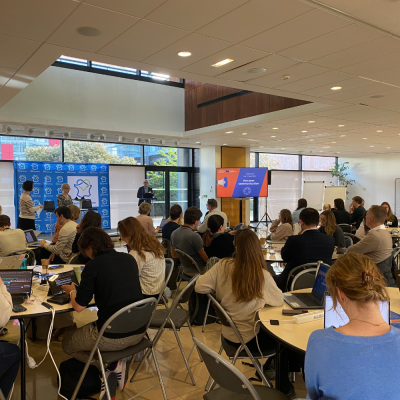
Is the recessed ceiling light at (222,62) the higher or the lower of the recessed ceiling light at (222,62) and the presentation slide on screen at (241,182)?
the higher

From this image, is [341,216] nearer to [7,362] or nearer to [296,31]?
[296,31]

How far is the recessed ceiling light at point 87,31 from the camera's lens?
131 inches

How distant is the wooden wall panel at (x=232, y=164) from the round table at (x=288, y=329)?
960 cm

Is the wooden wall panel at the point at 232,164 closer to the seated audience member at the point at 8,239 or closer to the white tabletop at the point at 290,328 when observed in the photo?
the seated audience member at the point at 8,239

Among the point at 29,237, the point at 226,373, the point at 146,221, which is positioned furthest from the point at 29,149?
the point at 226,373

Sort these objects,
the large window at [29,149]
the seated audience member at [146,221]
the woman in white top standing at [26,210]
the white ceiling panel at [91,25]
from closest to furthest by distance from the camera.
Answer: the white ceiling panel at [91,25], the seated audience member at [146,221], the woman in white top standing at [26,210], the large window at [29,149]

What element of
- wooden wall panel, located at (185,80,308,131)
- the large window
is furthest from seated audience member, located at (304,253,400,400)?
the large window

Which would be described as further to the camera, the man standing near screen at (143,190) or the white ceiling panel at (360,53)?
the man standing near screen at (143,190)

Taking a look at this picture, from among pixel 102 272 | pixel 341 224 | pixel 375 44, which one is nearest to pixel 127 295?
pixel 102 272

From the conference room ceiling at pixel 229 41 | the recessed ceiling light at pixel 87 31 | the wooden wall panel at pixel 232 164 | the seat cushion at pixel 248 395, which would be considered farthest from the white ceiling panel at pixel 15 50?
the wooden wall panel at pixel 232 164

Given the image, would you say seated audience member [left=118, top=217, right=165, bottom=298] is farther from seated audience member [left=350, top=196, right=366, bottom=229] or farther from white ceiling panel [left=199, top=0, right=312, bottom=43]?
seated audience member [left=350, top=196, right=366, bottom=229]

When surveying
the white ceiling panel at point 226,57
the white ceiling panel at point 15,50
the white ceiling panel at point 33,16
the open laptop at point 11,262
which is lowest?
the open laptop at point 11,262

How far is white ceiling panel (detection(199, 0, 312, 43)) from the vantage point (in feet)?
9.39

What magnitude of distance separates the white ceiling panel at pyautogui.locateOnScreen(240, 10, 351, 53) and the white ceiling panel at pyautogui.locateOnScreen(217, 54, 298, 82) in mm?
317
